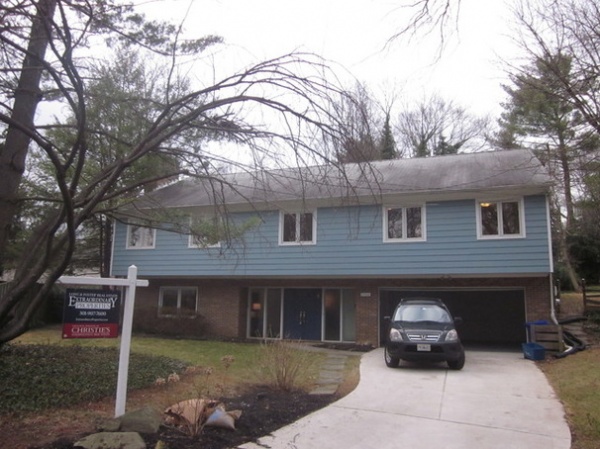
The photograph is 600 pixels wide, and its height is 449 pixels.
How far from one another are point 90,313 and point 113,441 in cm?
189

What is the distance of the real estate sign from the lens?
6438 millimetres

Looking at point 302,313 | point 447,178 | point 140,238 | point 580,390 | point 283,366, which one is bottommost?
point 580,390

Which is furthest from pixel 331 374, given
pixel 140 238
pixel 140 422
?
pixel 140 238

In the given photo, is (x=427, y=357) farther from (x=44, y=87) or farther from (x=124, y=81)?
(x=44, y=87)

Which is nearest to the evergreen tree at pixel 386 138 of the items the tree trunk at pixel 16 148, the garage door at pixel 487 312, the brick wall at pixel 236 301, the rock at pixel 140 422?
the rock at pixel 140 422

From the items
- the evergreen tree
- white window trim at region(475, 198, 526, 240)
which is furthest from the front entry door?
the evergreen tree

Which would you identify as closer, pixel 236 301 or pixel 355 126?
pixel 355 126

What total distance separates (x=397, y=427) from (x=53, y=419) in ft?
14.9

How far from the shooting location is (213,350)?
15383mm

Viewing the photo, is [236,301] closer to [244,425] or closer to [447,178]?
[447,178]

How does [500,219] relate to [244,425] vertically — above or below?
above

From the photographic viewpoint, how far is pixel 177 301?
70.3 feet

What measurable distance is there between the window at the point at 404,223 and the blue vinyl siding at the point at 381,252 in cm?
21

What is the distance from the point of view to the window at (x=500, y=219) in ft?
51.1
